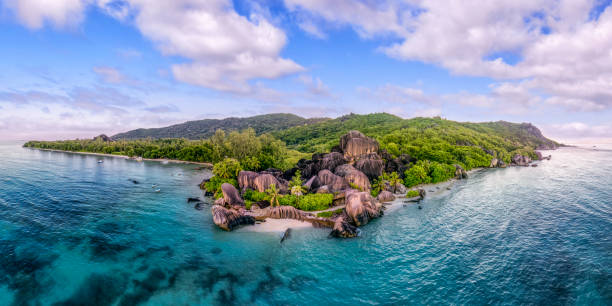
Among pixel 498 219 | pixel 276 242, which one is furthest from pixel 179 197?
pixel 498 219

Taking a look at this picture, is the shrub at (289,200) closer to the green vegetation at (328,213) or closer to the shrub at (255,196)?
the shrub at (255,196)

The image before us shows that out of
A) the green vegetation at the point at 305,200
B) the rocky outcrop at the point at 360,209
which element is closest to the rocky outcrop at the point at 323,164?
the green vegetation at the point at 305,200

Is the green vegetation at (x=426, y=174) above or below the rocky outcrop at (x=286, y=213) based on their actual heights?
above

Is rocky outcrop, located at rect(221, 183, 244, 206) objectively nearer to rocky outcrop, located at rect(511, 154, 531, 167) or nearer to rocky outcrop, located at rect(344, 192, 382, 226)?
rocky outcrop, located at rect(344, 192, 382, 226)

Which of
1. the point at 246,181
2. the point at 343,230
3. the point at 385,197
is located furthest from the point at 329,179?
the point at 246,181

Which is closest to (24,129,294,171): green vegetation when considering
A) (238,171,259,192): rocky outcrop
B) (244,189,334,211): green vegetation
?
(238,171,259,192): rocky outcrop

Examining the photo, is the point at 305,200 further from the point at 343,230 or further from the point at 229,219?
the point at 229,219
